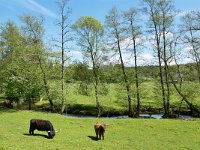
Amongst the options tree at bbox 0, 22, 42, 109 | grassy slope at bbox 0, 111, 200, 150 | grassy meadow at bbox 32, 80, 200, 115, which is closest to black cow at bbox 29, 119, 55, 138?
grassy slope at bbox 0, 111, 200, 150

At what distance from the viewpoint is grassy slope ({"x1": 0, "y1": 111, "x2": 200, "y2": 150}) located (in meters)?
24.4

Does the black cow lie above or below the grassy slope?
above

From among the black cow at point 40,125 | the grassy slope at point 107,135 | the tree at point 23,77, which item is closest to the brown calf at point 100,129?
the grassy slope at point 107,135

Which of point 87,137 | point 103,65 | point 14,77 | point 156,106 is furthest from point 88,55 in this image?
point 87,137

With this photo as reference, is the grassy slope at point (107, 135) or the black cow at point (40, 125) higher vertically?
the black cow at point (40, 125)

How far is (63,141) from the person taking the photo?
25.8 metres

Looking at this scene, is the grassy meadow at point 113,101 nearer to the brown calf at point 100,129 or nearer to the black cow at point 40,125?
the black cow at point 40,125

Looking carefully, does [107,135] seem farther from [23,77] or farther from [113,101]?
[113,101]

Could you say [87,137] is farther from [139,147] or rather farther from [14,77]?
[14,77]

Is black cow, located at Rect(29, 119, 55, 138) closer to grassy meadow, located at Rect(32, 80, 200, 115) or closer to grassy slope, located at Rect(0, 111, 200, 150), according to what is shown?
grassy slope, located at Rect(0, 111, 200, 150)

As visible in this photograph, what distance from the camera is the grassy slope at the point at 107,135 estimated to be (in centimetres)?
2442

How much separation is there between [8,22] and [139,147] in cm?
5689

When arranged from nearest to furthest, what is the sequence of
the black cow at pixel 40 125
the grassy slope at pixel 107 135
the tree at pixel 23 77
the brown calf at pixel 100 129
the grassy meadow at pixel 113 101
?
the grassy slope at pixel 107 135 < the black cow at pixel 40 125 < the brown calf at pixel 100 129 < the tree at pixel 23 77 < the grassy meadow at pixel 113 101

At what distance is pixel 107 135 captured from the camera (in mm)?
30219
